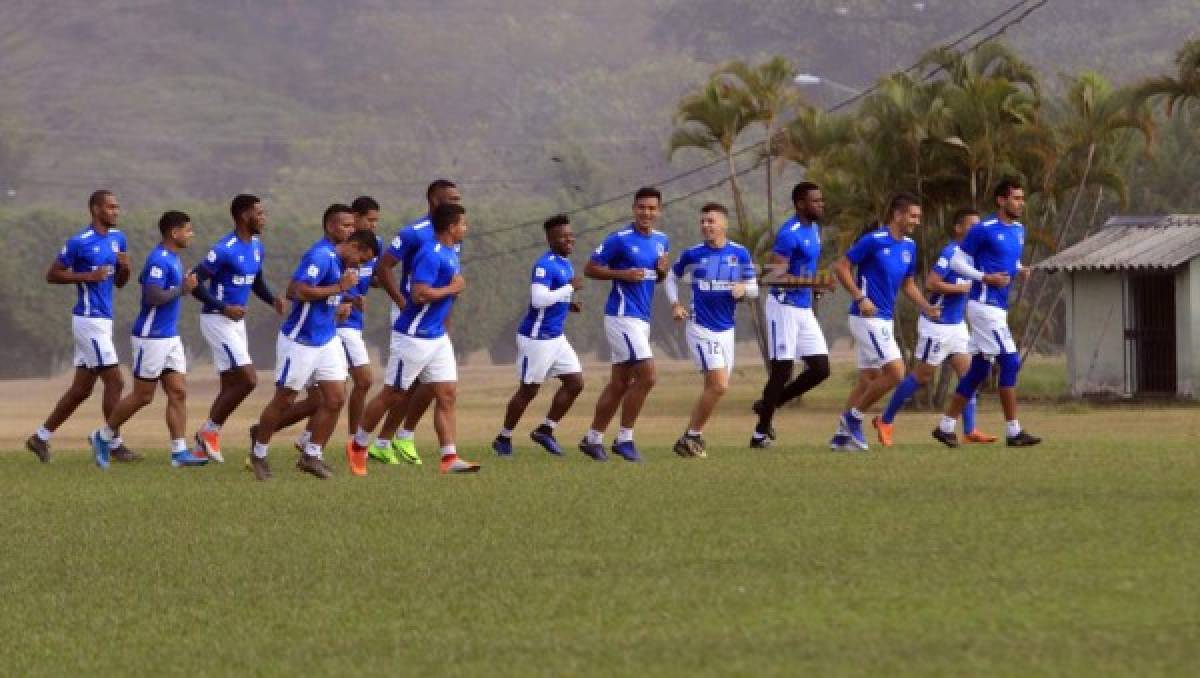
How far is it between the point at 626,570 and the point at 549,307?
8781mm

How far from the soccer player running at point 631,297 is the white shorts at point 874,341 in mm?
1749

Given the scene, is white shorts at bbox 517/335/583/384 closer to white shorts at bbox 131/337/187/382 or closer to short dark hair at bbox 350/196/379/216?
short dark hair at bbox 350/196/379/216

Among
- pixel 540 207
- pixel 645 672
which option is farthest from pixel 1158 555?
pixel 540 207

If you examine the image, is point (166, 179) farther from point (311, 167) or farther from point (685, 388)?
point (685, 388)

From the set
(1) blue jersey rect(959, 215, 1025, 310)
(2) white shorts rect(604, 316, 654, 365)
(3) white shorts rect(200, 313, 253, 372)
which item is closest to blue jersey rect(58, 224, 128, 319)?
(3) white shorts rect(200, 313, 253, 372)

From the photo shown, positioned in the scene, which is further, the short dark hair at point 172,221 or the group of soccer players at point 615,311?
the short dark hair at point 172,221

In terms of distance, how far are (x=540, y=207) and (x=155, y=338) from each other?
90.3 m

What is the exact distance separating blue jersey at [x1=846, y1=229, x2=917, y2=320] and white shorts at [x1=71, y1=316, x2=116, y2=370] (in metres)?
6.05

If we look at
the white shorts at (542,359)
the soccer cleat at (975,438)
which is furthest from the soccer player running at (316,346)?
the soccer cleat at (975,438)

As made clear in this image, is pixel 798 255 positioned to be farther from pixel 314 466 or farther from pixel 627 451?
pixel 314 466

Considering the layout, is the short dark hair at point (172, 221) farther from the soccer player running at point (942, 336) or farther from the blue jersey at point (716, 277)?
the soccer player running at point (942, 336)

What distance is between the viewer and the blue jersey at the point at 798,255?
2150cm

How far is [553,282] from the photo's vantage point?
21406 mm

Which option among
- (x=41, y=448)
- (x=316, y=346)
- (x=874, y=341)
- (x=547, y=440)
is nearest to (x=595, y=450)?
(x=547, y=440)
